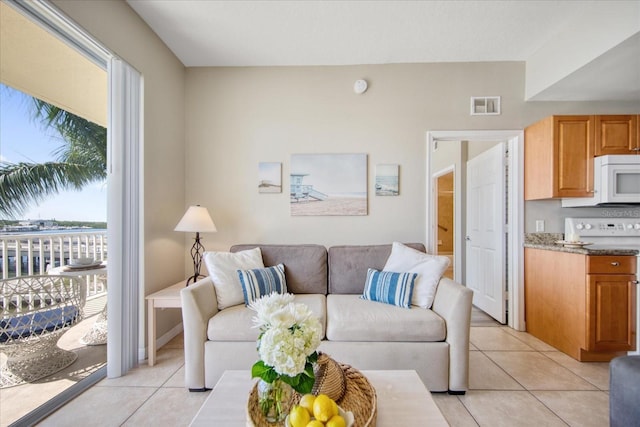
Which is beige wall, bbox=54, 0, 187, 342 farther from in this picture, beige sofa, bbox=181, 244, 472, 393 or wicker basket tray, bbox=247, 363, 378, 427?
wicker basket tray, bbox=247, 363, 378, 427

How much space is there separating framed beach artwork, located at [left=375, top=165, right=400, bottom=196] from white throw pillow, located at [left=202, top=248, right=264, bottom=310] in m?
1.50

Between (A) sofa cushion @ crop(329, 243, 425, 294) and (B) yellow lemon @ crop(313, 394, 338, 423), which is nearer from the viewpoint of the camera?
(B) yellow lemon @ crop(313, 394, 338, 423)

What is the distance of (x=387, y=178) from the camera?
2926 mm

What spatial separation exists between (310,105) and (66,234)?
231cm

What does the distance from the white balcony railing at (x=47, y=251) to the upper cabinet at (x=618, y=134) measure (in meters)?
4.34

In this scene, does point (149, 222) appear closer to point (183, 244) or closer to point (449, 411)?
point (183, 244)

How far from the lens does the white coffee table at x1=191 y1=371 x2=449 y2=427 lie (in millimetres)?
1074

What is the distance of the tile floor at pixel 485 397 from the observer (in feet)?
5.27

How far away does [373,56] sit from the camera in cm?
280

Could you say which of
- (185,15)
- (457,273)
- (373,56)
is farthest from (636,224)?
(185,15)

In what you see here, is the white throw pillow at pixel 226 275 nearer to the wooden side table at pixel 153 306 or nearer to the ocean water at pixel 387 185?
the wooden side table at pixel 153 306

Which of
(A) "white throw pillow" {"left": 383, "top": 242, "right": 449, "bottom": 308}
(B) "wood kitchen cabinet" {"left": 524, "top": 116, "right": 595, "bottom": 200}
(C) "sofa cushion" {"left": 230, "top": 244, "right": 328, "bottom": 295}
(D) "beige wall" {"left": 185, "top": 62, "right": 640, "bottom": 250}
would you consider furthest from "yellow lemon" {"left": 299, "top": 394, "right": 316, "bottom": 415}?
(B) "wood kitchen cabinet" {"left": 524, "top": 116, "right": 595, "bottom": 200}

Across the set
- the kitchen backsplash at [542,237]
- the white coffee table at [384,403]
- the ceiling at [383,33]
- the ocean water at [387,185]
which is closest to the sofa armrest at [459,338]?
the white coffee table at [384,403]

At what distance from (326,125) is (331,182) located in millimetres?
599
